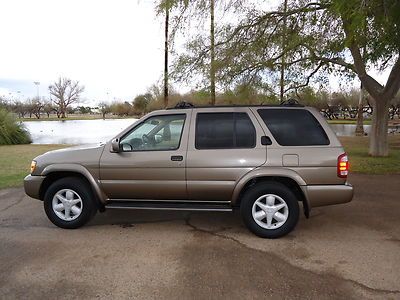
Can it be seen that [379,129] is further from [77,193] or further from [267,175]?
[77,193]

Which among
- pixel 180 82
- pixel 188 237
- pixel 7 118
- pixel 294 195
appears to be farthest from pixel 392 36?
pixel 7 118

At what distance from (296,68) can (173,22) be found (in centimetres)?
502

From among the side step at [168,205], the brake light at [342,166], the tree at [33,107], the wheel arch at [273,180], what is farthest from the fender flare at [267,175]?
the tree at [33,107]

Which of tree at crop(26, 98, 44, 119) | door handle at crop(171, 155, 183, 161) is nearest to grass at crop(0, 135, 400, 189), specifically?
door handle at crop(171, 155, 183, 161)

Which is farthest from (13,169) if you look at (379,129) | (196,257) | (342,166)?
(379,129)

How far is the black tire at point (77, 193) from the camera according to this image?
493 centimetres

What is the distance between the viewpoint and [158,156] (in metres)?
4.73

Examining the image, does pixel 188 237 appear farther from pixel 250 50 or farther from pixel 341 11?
pixel 250 50

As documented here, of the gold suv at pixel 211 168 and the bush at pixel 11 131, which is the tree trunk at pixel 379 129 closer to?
the gold suv at pixel 211 168

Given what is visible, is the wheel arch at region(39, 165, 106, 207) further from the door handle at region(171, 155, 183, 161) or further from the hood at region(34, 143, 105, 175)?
the door handle at region(171, 155, 183, 161)

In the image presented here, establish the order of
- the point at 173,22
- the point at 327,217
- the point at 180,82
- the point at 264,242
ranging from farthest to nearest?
the point at 180,82 < the point at 173,22 < the point at 327,217 < the point at 264,242

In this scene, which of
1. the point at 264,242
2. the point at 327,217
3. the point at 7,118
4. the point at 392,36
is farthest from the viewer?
the point at 7,118

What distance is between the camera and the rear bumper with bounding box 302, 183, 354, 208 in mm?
4457

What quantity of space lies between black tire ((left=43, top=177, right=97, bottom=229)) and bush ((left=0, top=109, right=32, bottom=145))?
16.5m
